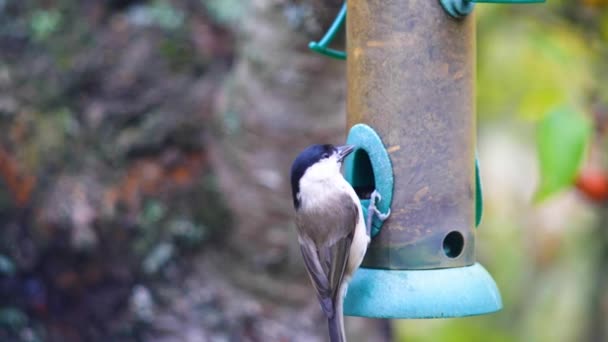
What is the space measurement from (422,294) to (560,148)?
74cm

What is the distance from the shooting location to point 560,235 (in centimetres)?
551

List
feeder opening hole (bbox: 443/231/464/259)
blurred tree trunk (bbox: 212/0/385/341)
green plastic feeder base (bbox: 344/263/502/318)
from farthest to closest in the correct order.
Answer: blurred tree trunk (bbox: 212/0/385/341), feeder opening hole (bbox: 443/231/464/259), green plastic feeder base (bbox: 344/263/502/318)

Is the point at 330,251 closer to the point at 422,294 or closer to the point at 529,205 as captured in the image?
the point at 422,294

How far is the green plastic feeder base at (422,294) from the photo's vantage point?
3113 mm

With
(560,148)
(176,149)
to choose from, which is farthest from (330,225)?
(176,149)

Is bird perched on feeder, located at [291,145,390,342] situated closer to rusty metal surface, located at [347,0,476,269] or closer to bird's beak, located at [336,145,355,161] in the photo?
bird's beak, located at [336,145,355,161]

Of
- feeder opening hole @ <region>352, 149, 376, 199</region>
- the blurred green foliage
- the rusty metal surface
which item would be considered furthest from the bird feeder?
the blurred green foliage

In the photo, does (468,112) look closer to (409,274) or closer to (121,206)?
(409,274)

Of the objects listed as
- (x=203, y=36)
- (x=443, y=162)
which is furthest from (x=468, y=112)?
(x=203, y=36)

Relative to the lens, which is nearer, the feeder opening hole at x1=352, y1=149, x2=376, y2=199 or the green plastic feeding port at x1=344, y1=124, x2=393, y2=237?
the green plastic feeding port at x1=344, y1=124, x2=393, y2=237

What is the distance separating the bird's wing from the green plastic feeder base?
0.31 ft

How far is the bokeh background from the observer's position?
4.15 m

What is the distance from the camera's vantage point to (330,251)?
10.8 feet

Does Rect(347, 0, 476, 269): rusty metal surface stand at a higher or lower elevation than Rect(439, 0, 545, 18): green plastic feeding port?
lower
